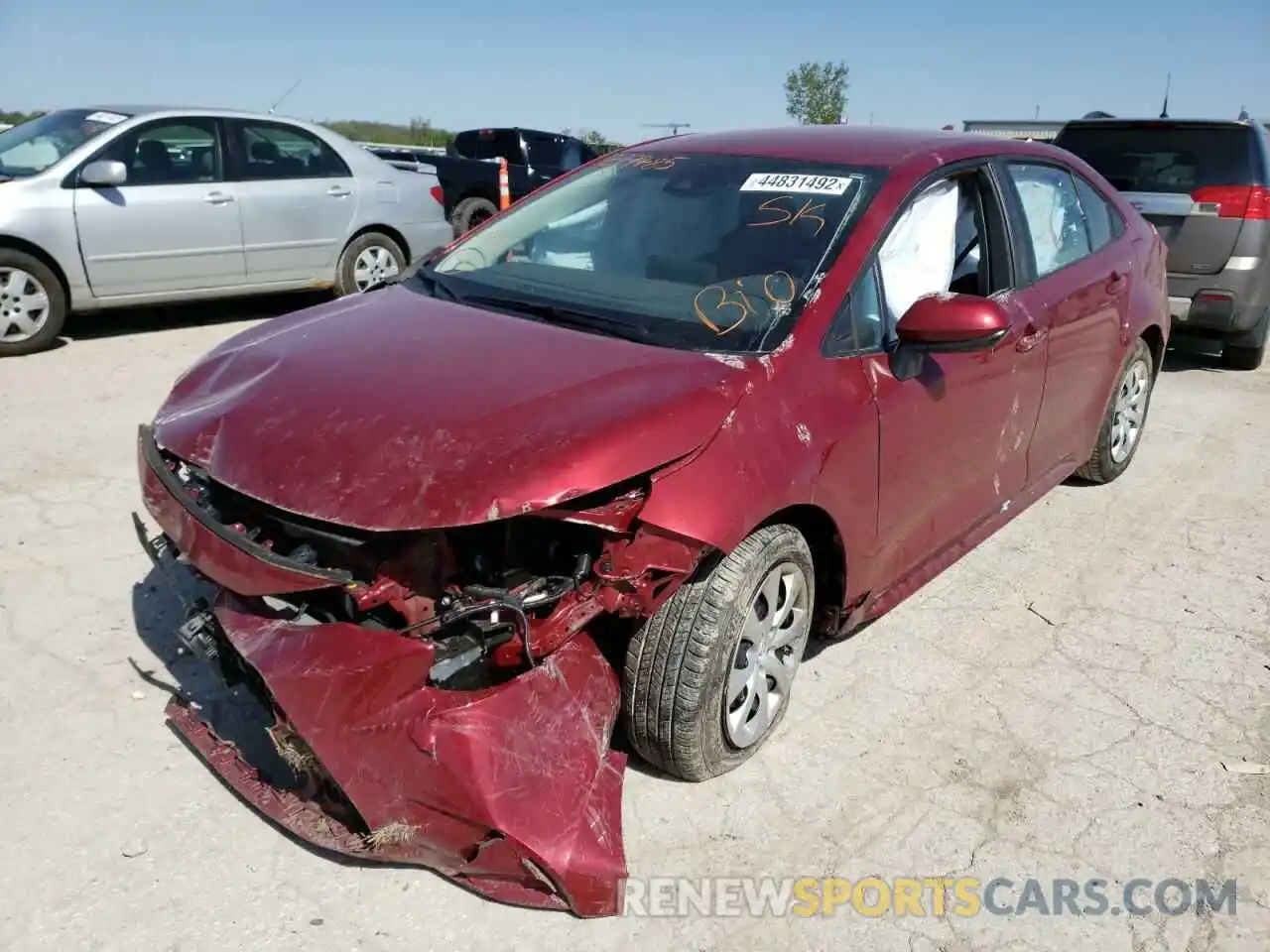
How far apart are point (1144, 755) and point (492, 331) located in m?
2.35

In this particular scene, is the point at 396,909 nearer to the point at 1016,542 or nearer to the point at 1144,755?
the point at 1144,755

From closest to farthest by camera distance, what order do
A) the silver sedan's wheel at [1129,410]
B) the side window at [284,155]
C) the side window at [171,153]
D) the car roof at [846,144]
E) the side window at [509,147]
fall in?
the car roof at [846,144] < the silver sedan's wheel at [1129,410] < the side window at [171,153] < the side window at [284,155] < the side window at [509,147]

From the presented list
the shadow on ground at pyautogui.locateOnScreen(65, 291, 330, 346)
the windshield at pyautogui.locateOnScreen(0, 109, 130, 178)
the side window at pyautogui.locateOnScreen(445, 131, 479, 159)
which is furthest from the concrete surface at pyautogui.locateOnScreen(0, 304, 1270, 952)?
the side window at pyautogui.locateOnScreen(445, 131, 479, 159)

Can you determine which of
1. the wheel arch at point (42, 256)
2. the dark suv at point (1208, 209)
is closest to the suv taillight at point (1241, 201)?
the dark suv at point (1208, 209)

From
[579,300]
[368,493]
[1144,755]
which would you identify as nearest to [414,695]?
[368,493]

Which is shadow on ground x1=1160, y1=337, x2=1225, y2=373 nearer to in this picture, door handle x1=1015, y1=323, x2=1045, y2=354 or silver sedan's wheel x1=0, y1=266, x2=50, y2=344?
door handle x1=1015, y1=323, x2=1045, y2=354

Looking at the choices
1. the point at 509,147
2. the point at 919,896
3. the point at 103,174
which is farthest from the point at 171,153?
the point at 509,147

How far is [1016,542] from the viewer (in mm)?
4695

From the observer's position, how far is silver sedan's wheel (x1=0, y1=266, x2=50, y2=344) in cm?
684

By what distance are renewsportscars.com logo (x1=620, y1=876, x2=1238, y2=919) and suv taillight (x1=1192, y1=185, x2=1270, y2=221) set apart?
5.74m

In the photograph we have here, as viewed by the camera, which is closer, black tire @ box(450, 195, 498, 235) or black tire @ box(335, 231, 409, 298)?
black tire @ box(335, 231, 409, 298)

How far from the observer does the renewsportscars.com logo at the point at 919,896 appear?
2535 mm

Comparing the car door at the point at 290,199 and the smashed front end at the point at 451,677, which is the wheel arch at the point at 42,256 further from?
the smashed front end at the point at 451,677

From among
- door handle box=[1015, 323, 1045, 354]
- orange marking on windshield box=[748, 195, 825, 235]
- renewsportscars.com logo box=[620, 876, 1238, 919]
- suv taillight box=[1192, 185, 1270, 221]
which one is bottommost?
renewsportscars.com logo box=[620, 876, 1238, 919]
